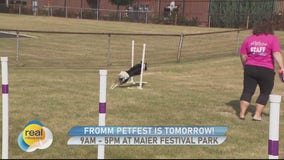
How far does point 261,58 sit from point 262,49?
0.17m

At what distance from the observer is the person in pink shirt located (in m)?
7.36

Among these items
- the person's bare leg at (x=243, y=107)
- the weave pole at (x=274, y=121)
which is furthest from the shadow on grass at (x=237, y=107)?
the weave pole at (x=274, y=121)

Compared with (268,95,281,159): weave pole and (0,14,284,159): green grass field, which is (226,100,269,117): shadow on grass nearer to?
(0,14,284,159): green grass field

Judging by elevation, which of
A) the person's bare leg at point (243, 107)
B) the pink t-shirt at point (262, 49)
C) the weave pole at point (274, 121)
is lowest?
the person's bare leg at point (243, 107)

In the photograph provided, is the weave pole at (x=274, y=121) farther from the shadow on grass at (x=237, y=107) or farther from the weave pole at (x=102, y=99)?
the shadow on grass at (x=237, y=107)

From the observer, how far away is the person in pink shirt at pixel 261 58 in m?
7.36

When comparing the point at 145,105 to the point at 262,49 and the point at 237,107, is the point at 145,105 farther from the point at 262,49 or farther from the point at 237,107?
the point at 262,49

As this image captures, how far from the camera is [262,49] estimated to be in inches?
291

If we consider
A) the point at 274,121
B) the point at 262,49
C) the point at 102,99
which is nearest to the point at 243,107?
the point at 262,49

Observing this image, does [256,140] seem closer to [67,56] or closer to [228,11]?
[67,56]

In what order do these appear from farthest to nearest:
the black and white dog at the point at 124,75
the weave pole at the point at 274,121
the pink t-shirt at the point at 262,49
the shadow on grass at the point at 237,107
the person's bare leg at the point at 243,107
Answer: the black and white dog at the point at 124,75 → the shadow on grass at the point at 237,107 → the person's bare leg at the point at 243,107 → the pink t-shirt at the point at 262,49 → the weave pole at the point at 274,121

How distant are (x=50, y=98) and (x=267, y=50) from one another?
452cm

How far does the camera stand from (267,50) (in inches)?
290

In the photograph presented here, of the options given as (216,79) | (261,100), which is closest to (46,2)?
(216,79)
